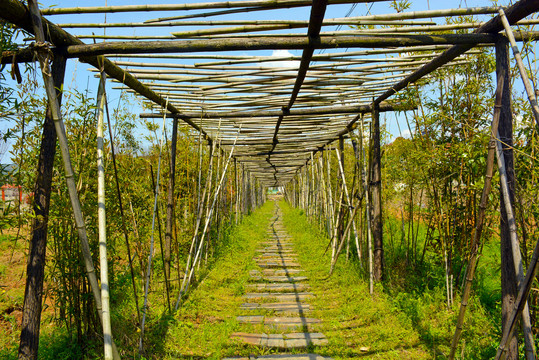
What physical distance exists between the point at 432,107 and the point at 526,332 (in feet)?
9.83

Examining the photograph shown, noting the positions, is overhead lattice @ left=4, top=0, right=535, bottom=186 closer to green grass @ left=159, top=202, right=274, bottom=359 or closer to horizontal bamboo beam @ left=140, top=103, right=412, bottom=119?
horizontal bamboo beam @ left=140, top=103, right=412, bottom=119

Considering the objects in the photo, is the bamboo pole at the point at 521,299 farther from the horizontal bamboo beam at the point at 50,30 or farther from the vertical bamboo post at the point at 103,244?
the horizontal bamboo beam at the point at 50,30

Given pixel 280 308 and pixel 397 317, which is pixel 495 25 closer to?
pixel 397 317

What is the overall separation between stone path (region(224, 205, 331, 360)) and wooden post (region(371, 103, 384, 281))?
1.12 metres

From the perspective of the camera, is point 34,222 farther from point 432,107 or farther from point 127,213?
point 432,107

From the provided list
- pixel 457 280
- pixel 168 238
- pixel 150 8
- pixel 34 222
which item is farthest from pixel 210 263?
pixel 150 8

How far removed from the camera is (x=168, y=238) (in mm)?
5051

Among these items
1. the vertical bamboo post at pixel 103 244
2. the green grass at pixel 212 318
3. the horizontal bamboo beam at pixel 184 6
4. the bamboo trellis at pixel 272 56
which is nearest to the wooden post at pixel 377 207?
the bamboo trellis at pixel 272 56

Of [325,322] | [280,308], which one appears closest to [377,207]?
[325,322]

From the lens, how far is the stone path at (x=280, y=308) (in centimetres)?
365

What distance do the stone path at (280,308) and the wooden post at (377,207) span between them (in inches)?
44.0

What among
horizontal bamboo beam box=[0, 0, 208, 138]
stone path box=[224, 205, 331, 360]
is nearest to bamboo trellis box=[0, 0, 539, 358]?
horizontal bamboo beam box=[0, 0, 208, 138]

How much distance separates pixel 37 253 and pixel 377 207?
4.08 meters

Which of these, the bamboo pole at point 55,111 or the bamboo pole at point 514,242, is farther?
the bamboo pole at point 514,242
